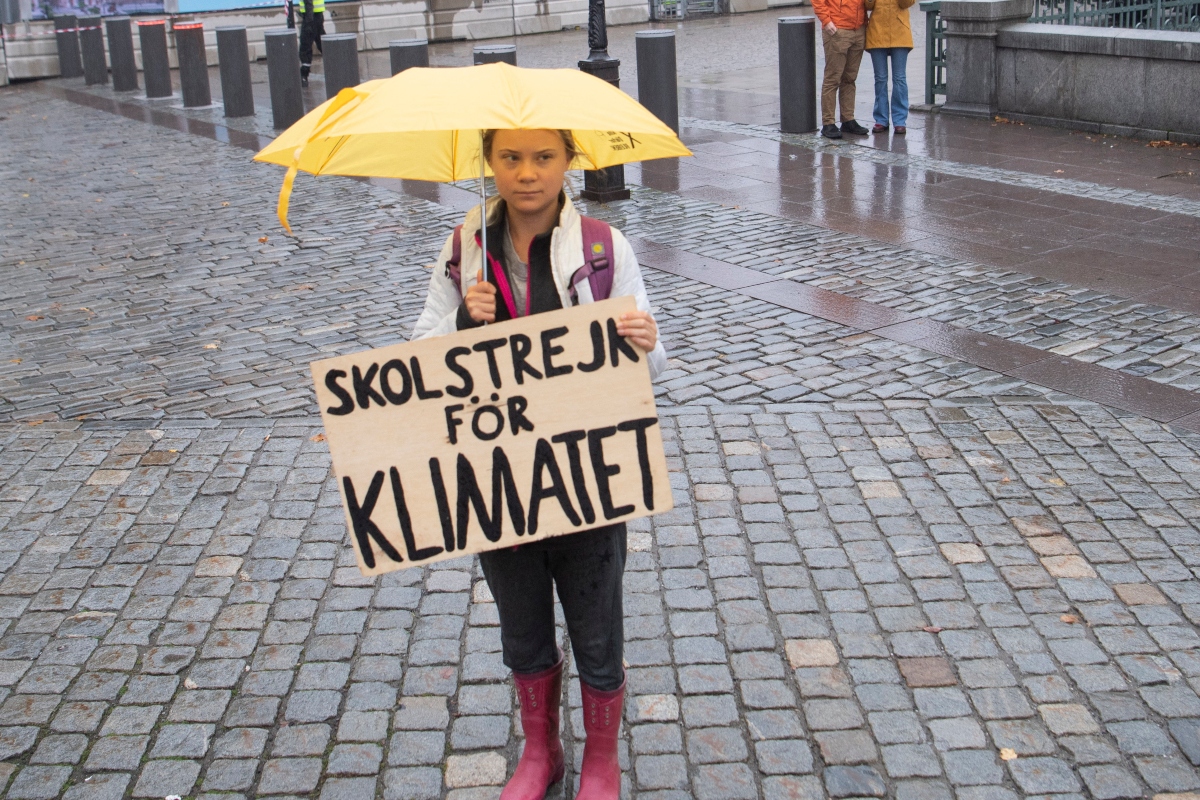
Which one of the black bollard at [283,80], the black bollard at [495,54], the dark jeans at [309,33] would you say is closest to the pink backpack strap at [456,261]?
the black bollard at [495,54]

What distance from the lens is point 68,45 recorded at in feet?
69.1

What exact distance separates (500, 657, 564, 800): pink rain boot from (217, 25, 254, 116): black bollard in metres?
14.0

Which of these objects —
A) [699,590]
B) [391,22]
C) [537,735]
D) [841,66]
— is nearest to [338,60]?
[841,66]

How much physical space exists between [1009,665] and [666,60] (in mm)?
9096

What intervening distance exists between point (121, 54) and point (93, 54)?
1528mm

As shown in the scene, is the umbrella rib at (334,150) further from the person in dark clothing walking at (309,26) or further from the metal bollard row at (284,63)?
the person in dark clothing walking at (309,26)

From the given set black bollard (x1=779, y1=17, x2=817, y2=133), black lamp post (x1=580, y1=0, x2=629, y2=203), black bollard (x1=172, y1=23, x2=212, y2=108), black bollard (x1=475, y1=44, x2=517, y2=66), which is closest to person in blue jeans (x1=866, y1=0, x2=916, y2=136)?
black bollard (x1=779, y1=17, x2=817, y2=133)

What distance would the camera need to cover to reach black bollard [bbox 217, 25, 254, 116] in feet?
51.0

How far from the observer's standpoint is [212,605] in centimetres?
407

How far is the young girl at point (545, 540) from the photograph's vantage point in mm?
2740

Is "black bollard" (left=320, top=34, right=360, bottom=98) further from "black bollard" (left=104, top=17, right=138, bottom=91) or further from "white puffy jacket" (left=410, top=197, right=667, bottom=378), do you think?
"white puffy jacket" (left=410, top=197, right=667, bottom=378)

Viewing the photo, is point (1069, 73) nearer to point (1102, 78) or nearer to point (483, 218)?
point (1102, 78)

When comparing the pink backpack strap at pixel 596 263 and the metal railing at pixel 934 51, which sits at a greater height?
the metal railing at pixel 934 51

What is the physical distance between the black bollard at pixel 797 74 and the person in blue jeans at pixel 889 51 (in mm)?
583
